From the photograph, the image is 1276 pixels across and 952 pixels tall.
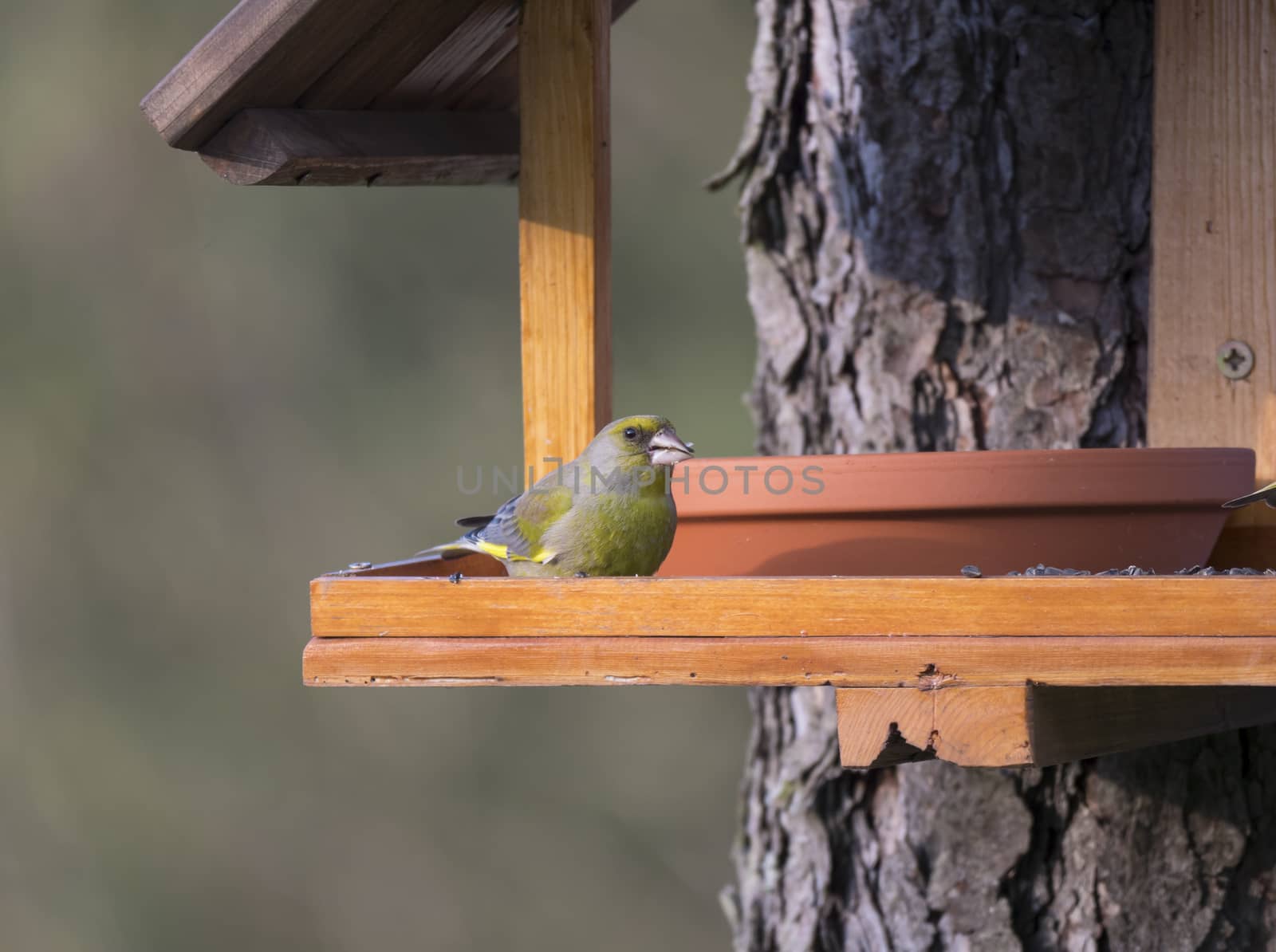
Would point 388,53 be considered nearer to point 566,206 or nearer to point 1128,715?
point 566,206

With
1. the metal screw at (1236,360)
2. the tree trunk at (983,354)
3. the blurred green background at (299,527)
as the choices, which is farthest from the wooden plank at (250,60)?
the blurred green background at (299,527)

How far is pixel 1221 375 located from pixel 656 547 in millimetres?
1248

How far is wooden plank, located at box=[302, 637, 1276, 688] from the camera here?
1.86 meters

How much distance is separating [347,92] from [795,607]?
50.5 inches

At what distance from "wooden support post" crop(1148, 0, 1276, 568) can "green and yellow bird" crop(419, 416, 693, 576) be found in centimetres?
112

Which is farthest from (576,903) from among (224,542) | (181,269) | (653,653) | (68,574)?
(653,653)

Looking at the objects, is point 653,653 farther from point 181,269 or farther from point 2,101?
point 2,101

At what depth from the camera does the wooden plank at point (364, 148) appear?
2400 millimetres

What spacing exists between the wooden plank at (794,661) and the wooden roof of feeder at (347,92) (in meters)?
0.86

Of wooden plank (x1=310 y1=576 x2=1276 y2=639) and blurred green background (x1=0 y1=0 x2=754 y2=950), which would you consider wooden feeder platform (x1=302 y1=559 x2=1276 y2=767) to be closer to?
wooden plank (x1=310 y1=576 x2=1276 y2=639)

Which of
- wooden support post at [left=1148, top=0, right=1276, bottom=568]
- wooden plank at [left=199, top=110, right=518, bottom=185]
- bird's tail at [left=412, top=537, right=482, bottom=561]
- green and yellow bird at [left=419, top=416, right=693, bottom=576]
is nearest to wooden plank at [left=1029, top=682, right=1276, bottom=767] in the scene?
wooden support post at [left=1148, top=0, right=1276, bottom=568]

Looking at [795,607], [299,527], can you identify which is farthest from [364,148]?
[299,527]

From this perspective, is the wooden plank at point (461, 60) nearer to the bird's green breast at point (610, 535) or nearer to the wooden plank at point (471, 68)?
the wooden plank at point (471, 68)

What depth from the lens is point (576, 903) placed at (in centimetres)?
848
